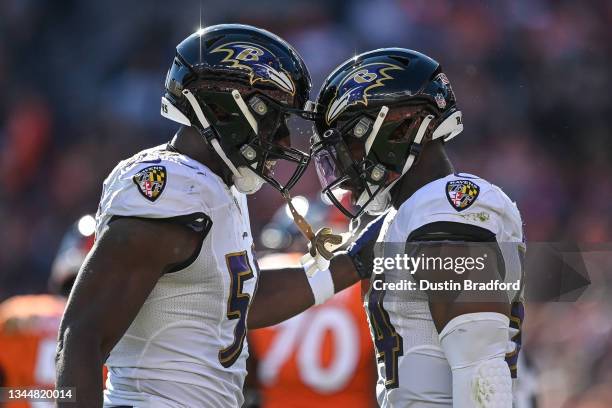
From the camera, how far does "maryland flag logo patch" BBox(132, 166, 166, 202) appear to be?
2.92 m

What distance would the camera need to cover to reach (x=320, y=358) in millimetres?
4867

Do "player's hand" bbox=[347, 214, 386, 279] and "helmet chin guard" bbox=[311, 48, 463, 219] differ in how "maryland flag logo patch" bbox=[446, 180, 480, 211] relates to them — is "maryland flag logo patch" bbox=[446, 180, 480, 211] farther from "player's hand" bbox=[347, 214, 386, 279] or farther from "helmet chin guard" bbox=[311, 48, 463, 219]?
"player's hand" bbox=[347, 214, 386, 279]

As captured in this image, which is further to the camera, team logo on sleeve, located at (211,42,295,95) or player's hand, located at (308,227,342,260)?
player's hand, located at (308,227,342,260)

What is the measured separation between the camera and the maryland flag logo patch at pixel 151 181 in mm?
2924

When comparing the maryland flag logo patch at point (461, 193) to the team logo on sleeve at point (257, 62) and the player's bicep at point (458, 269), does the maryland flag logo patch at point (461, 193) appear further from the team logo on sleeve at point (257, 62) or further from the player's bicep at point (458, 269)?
the team logo on sleeve at point (257, 62)

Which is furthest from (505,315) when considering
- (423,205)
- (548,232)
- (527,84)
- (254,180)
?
(527,84)

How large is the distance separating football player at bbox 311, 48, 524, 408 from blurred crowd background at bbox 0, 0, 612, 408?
3.90 meters

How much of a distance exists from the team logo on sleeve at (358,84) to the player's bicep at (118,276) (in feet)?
2.02

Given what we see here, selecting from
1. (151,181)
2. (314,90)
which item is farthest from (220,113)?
(314,90)

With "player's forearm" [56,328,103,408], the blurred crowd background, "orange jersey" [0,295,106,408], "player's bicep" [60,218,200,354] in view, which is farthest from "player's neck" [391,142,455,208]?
the blurred crowd background

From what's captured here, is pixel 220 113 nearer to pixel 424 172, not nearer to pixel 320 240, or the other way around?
pixel 320 240

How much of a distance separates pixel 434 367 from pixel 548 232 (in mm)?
4686

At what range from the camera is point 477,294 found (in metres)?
2.76

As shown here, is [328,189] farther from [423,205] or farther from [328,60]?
[328,60]
